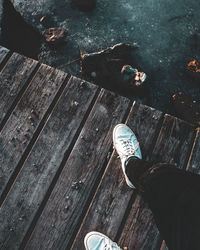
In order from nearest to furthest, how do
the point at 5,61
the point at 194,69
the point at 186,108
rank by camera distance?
the point at 5,61
the point at 186,108
the point at 194,69

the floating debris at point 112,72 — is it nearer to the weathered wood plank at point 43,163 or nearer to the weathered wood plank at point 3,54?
the weathered wood plank at point 43,163

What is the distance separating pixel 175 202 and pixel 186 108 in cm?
117

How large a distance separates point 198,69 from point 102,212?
1753mm

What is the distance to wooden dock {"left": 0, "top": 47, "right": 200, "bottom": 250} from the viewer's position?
67.6 inches

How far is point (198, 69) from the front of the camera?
243 centimetres

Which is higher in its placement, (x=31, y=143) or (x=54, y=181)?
(x=31, y=143)

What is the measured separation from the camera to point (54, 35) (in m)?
2.57

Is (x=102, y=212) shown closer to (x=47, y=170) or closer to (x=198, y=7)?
(x=47, y=170)

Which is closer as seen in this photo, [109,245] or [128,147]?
[109,245]

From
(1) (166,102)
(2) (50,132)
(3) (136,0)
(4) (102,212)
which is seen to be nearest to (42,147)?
(2) (50,132)

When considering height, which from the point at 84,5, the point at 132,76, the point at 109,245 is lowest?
the point at 109,245

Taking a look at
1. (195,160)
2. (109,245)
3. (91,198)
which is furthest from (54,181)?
(195,160)

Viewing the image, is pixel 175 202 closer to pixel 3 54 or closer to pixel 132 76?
pixel 132 76

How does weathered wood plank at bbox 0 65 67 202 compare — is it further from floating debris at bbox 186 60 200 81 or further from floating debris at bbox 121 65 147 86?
floating debris at bbox 186 60 200 81
